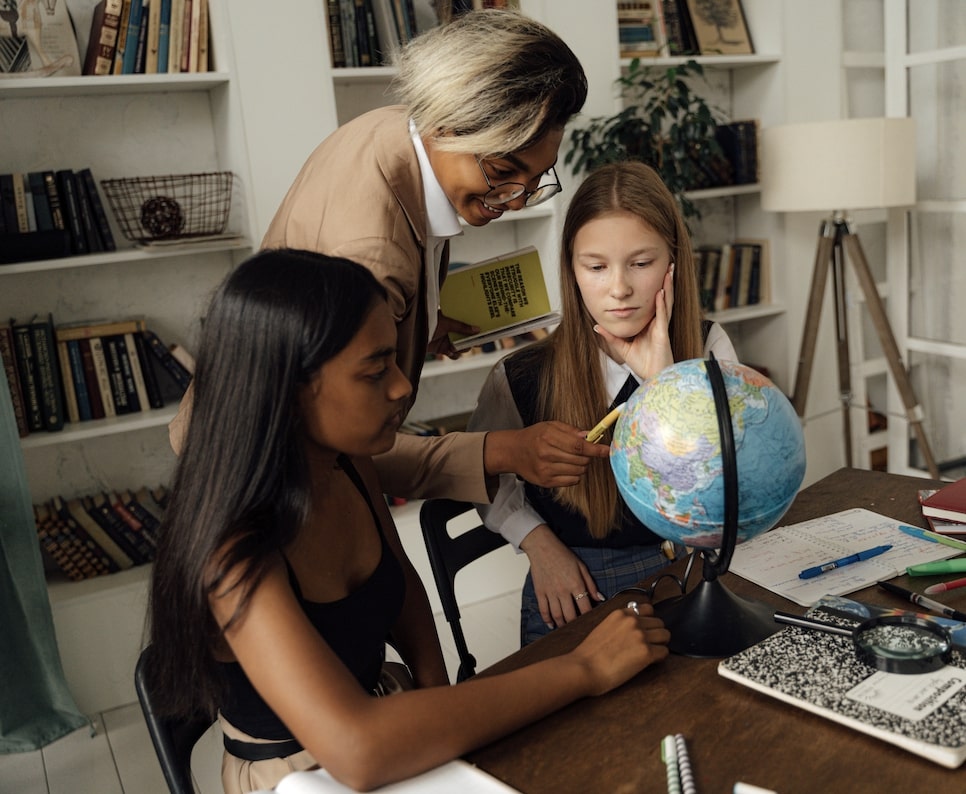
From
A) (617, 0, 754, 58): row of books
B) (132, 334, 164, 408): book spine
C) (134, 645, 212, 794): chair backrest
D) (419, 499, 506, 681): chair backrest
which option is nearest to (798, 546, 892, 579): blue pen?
(419, 499, 506, 681): chair backrest

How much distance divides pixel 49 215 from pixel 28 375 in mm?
462

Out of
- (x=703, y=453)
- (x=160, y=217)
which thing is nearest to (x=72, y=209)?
(x=160, y=217)

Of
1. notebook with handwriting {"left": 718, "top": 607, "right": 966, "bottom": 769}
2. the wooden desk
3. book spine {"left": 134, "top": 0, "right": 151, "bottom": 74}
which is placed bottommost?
the wooden desk

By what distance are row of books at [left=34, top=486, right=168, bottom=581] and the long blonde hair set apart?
1.61 m

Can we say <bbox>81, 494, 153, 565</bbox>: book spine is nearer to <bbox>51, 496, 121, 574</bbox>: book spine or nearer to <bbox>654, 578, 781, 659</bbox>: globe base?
<bbox>51, 496, 121, 574</bbox>: book spine

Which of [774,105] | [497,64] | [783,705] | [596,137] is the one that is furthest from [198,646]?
[774,105]

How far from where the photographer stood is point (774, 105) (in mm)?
3773

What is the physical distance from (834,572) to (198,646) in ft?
2.81

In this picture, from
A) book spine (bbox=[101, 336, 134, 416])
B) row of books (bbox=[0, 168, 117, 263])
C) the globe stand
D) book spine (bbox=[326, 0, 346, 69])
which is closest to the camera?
the globe stand

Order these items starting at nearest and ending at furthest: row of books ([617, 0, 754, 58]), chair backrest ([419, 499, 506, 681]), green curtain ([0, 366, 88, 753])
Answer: chair backrest ([419, 499, 506, 681]) < green curtain ([0, 366, 88, 753]) < row of books ([617, 0, 754, 58])

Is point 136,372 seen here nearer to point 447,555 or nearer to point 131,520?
point 131,520

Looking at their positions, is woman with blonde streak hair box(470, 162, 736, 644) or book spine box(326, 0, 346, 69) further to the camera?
book spine box(326, 0, 346, 69)

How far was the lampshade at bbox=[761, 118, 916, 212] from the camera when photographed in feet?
10.5

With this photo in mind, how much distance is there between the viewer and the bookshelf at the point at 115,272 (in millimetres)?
2697
